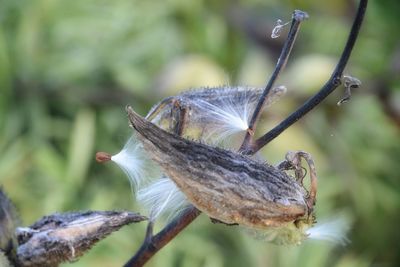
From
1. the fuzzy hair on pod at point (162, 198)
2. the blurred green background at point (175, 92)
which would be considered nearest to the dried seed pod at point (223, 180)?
the fuzzy hair on pod at point (162, 198)

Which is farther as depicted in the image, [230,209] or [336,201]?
[336,201]

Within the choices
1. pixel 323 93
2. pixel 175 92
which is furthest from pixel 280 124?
pixel 175 92

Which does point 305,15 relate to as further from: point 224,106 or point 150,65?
point 150,65

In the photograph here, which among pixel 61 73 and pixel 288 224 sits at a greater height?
pixel 288 224

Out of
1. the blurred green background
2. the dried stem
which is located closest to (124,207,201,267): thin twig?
the dried stem

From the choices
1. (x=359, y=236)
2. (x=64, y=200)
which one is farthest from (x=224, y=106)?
(x=359, y=236)

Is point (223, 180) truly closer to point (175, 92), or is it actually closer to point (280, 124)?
point (280, 124)
